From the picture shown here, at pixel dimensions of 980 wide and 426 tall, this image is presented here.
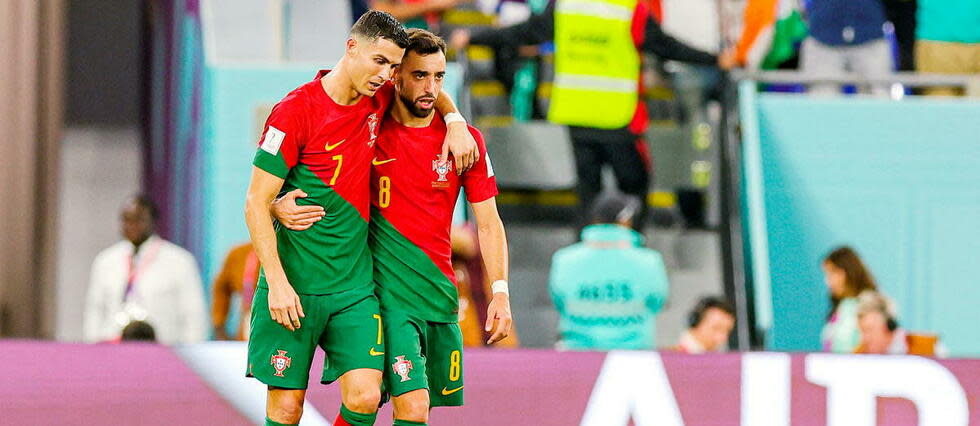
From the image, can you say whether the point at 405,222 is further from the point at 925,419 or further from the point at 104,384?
the point at 925,419

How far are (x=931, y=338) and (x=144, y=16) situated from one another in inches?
312

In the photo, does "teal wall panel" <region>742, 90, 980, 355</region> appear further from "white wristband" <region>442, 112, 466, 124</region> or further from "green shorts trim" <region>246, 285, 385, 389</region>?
"green shorts trim" <region>246, 285, 385, 389</region>

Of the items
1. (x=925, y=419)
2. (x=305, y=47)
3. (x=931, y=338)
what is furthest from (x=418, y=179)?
(x=305, y=47)

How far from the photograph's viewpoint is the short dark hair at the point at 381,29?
5.56 metres

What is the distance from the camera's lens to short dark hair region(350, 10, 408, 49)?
5.56m

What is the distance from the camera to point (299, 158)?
5.75 metres

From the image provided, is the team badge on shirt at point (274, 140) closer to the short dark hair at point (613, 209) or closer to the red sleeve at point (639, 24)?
the short dark hair at point (613, 209)

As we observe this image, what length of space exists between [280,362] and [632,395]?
208 cm

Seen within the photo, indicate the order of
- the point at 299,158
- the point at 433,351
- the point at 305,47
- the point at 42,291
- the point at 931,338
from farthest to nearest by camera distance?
the point at 305,47, the point at 42,291, the point at 931,338, the point at 433,351, the point at 299,158

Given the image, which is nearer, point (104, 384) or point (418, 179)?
point (418, 179)

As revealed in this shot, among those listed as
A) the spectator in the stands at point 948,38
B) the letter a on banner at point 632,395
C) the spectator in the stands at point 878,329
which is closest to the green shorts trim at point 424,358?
the letter a on banner at point 632,395

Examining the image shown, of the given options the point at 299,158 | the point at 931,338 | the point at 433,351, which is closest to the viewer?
the point at 299,158

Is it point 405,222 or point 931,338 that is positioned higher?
point 405,222

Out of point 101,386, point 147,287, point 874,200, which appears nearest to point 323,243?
point 101,386
